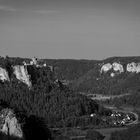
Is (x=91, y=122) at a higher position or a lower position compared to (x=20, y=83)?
lower

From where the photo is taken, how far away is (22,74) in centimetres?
9300

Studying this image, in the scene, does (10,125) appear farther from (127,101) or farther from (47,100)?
(127,101)

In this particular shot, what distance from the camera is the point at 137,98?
117312mm

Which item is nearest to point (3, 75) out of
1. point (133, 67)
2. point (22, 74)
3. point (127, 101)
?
point (22, 74)

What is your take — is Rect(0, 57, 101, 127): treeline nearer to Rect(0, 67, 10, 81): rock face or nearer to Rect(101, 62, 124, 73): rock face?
Rect(0, 67, 10, 81): rock face

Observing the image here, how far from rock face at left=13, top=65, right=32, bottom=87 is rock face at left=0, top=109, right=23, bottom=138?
52.3 meters

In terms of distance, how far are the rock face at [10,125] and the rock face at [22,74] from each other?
52.3m

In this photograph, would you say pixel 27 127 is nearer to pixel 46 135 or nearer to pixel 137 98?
pixel 46 135

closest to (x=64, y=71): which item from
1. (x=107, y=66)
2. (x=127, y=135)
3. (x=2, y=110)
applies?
(x=107, y=66)

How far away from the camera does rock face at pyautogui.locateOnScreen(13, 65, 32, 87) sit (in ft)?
304

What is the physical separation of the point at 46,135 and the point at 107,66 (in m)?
130

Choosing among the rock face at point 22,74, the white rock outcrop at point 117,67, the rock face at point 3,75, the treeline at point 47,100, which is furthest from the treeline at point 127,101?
the white rock outcrop at point 117,67

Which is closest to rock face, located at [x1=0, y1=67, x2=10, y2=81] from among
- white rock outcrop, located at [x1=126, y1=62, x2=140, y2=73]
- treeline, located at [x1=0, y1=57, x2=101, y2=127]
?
treeline, located at [x1=0, y1=57, x2=101, y2=127]

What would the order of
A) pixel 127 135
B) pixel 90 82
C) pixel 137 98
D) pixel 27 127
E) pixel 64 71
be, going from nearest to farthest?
1. pixel 27 127
2. pixel 127 135
3. pixel 137 98
4. pixel 90 82
5. pixel 64 71
